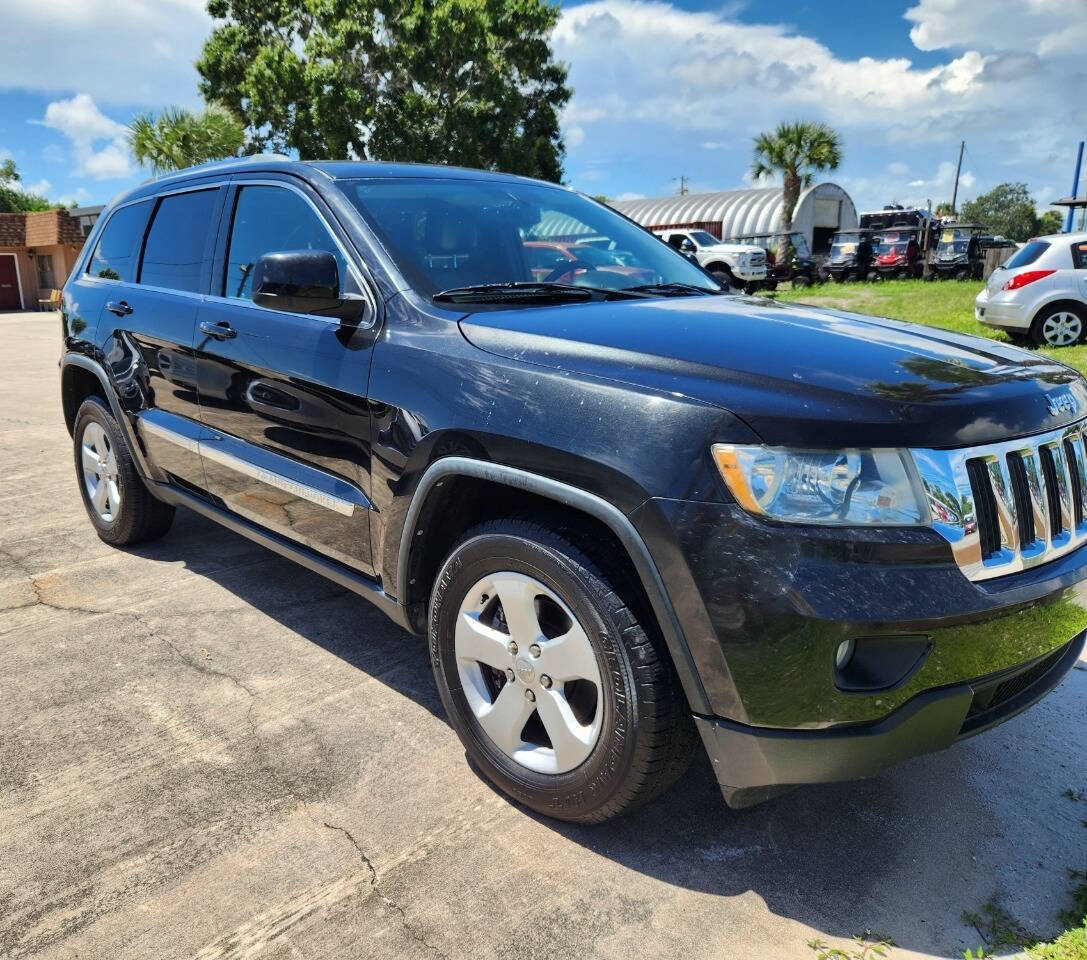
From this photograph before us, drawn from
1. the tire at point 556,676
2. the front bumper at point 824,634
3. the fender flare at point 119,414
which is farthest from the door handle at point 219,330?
the front bumper at point 824,634

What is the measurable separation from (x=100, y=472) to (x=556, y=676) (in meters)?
3.36

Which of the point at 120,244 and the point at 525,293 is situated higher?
the point at 120,244

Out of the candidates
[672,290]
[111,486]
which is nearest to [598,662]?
[672,290]

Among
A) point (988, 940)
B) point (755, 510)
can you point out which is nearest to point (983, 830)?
point (988, 940)

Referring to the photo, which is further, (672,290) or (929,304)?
(929,304)

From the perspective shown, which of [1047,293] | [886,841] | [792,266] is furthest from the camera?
[792,266]

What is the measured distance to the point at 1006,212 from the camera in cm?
7750

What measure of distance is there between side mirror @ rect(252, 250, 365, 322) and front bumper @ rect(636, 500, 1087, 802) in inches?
51.9

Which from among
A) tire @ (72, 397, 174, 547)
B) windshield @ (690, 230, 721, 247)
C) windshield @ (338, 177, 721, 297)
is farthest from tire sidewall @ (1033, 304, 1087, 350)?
windshield @ (690, 230, 721, 247)

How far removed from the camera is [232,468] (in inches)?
133

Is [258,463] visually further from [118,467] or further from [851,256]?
[851,256]

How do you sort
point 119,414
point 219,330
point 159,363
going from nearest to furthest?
point 219,330 < point 159,363 < point 119,414

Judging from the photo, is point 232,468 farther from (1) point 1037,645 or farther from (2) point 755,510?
(1) point 1037,645

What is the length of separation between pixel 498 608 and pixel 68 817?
136 centimetres
